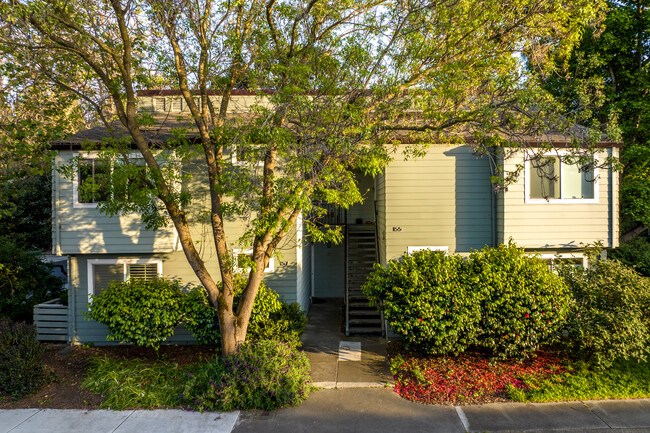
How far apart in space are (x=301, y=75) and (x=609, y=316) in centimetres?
747

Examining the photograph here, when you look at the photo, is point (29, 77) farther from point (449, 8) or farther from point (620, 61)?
point (620, 61)

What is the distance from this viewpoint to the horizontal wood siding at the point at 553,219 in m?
9.52

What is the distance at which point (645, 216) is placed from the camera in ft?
40.8

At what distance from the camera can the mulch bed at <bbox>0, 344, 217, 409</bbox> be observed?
6.93 m

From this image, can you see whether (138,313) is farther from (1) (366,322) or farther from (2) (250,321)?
(1) (366,322)

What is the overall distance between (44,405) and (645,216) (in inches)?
669

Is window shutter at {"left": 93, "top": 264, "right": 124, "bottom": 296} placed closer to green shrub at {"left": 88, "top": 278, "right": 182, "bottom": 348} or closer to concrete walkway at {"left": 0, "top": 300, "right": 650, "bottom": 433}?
green shrub at {"left": 88, "top": 278, "right": 182, "bottom": 348}


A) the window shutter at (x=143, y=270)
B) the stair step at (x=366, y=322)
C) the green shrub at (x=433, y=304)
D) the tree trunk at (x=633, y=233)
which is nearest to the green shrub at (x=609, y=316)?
the green shrub at (x=433, y=304)

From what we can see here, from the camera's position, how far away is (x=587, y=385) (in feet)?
23.3

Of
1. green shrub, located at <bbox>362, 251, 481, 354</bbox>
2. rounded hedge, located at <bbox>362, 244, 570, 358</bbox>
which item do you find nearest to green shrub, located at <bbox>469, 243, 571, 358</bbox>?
rounded hedge, located at <bbox>362, 244, 570, 358</bbox>

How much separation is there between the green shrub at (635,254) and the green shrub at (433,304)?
8304mm

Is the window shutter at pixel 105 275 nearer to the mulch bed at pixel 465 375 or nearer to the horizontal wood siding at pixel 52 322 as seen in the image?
the horizontal wood siding at pixel 52 322

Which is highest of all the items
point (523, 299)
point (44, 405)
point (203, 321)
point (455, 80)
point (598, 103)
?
point (455, 80)

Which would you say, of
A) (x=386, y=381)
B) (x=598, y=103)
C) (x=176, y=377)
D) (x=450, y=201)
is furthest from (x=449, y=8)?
(x=176, y=377)
